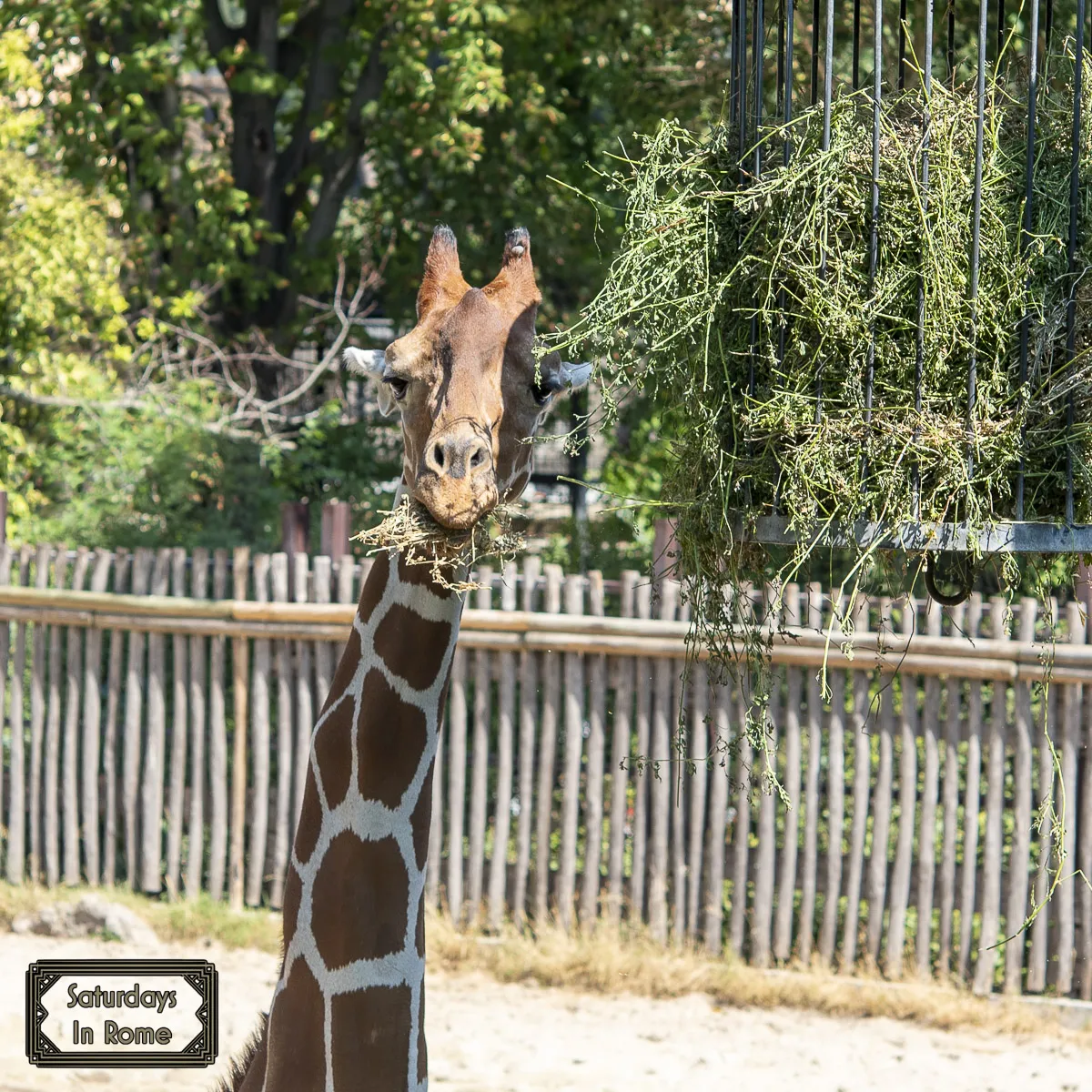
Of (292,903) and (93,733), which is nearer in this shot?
(292,903)

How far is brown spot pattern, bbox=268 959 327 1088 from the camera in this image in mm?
2787

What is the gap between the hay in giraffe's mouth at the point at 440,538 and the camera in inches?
90.4

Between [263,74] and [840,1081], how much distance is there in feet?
23.3

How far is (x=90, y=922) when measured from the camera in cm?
642

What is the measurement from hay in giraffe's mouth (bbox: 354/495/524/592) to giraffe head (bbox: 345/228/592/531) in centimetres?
3

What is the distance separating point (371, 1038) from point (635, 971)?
11.6 feet

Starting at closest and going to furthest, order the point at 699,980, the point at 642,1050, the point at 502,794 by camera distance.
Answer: the point at 642,1050 < the point at 699,980 < the point at 502,794

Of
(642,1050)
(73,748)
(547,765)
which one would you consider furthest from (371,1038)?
(73,748)

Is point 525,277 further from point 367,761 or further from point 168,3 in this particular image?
point 168,3

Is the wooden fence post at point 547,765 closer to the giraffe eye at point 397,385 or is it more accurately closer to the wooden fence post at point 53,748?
the wooden fence post at point 53,748

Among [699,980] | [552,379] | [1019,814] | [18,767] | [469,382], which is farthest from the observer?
[18,767]

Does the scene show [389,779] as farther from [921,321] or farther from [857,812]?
[857,812]

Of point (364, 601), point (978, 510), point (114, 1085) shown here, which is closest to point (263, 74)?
point (114, 1085)

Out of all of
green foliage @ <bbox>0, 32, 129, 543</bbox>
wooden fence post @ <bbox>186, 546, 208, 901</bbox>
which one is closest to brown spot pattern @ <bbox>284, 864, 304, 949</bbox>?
wooden fence post @ <bbox>186, 546, 208, 901</bbox>
